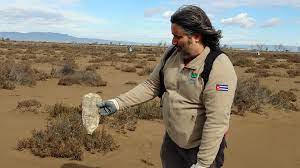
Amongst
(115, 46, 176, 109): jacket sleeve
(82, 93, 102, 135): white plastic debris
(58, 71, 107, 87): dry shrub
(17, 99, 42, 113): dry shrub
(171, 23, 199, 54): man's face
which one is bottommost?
(58, 71, 107, 87): dry shrub

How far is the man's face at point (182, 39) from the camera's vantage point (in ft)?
10.3

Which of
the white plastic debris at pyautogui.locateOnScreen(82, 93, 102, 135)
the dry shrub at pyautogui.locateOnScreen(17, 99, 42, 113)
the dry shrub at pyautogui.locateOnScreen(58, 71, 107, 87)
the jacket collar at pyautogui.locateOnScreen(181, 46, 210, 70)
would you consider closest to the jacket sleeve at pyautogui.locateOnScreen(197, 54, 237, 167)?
the jacket collar at pyautogui.locateOnScreen(181, 46, 210, 70)

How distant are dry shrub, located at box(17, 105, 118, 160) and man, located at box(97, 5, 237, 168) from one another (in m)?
3.64

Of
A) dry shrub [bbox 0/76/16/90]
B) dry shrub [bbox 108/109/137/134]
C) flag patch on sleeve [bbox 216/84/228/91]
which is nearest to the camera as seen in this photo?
flag patch on sleeve [bbox 216/84/228/91]

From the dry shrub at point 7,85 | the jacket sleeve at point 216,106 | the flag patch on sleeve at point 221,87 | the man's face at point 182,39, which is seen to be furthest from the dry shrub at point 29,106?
the flag patch on sleeve at point 221,87

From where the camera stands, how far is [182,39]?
3.15 m

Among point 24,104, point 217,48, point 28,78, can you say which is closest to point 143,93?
point 217,48

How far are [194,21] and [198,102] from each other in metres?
0.54

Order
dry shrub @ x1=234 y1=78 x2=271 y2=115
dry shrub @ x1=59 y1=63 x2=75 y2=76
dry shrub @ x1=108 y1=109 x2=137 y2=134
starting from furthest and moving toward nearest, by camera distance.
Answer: dry shrub @ x1=59 y1=63 x2=75 y2=76
dry shrub @ x1=234 y1=78 x2=271 y2=115
dry shrub @ x1=108 y1=109 x2=137 y2=134

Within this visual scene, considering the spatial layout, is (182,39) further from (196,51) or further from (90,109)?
(90,109)

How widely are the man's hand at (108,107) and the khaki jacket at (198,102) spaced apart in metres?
0.46

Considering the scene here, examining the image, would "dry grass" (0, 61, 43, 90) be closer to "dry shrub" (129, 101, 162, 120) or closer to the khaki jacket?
"dry shrub" (129, 101, 162, 120)

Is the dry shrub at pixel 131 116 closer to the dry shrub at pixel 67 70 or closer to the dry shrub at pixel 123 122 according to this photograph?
the dry shrub at pixel 123 122

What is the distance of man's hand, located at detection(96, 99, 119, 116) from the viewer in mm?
3676
